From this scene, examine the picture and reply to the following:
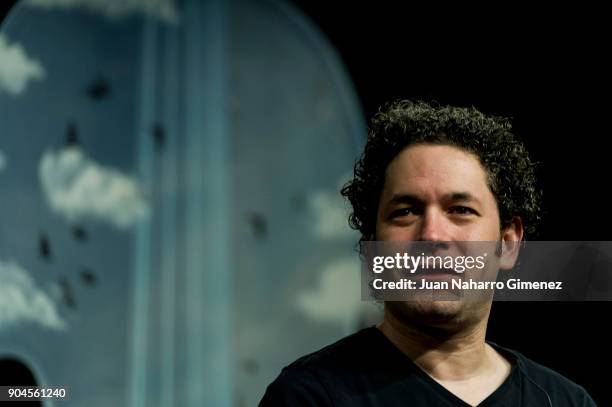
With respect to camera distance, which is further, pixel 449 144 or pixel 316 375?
pixel 449 144

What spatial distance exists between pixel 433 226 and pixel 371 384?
252mm

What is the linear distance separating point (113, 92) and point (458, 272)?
46.5 inches

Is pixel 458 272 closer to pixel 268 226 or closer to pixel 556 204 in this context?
pixel 268 226

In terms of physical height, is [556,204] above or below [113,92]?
below

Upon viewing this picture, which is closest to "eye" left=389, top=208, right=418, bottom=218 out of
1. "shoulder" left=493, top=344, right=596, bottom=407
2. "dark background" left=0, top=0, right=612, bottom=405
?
"shoulder" left=493, top=344, right=596, bottom=407

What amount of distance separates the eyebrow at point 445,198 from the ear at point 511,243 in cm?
14

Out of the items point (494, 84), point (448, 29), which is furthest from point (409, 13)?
point (494, 84)

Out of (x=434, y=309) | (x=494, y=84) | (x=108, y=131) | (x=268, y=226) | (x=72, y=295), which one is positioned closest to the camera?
(x=434, y=309)

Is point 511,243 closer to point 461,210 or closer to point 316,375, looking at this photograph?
point 461,210

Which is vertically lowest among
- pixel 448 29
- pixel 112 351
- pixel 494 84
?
pixel 112 351

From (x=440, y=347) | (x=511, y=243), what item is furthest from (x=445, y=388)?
(x=511, y=243)

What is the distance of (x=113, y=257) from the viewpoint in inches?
73.4

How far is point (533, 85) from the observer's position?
2.19 metres

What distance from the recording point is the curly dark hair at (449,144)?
122 cm
